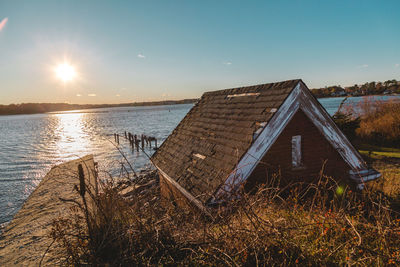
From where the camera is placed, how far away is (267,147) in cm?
484

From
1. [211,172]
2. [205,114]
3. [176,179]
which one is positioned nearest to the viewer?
[211,172]

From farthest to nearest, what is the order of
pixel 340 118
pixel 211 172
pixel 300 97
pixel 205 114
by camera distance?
1. pixel 340 118
2. pixel 205 114
3. pixel 300 97
4. pixel 211 172

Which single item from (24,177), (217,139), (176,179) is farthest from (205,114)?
(24,177)

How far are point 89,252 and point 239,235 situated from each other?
199 cm

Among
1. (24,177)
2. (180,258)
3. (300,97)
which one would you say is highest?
(300,97)

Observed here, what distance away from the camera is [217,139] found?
569 centimetres

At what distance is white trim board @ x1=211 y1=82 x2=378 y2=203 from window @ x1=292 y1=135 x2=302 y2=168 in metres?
0.56

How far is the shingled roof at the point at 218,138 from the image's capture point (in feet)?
15.4

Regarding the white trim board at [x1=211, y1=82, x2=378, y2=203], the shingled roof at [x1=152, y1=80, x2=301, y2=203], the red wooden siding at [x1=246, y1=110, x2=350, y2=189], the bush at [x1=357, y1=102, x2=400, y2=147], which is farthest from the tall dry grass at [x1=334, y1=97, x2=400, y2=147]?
the shingled roof at [x1=152, y1=80, x2=301, y2=203]

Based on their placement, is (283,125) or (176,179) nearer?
(283,125)

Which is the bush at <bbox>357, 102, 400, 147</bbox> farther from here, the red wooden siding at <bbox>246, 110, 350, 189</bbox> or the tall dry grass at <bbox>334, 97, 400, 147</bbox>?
the red wooden siding at <bbox>246, 110, 350, 189</bbox>

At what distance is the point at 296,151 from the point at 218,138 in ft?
6.50

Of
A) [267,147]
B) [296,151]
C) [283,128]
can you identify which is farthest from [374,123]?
[267,147]

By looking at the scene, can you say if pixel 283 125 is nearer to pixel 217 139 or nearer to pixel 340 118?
pixel 217 139
